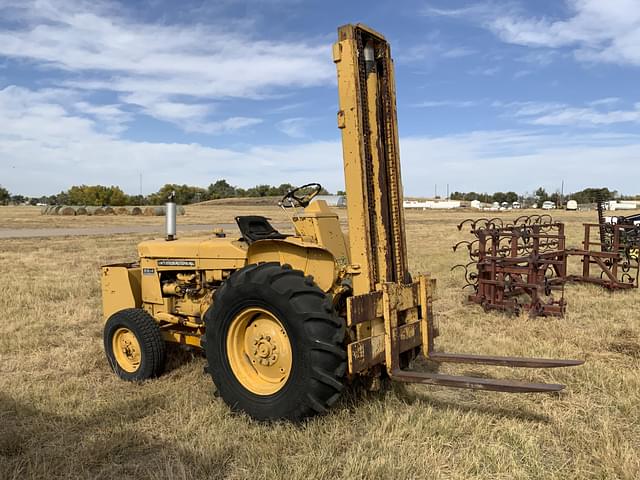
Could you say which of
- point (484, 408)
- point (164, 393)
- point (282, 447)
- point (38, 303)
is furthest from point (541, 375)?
point (38, 303)

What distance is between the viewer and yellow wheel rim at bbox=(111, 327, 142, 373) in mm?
5586

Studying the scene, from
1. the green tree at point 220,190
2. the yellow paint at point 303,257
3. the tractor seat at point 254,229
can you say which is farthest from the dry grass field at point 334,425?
the green tree at point 220,190

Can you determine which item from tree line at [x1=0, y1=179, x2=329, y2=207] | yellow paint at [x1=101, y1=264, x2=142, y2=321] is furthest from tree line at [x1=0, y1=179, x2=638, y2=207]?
yellow paint at [x1=101, y1=264, x2=142, y2=321]

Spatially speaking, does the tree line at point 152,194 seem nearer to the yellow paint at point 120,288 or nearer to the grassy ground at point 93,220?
the grassy ground at point 93,220

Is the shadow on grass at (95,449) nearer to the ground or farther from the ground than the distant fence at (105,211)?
nearer to the ground

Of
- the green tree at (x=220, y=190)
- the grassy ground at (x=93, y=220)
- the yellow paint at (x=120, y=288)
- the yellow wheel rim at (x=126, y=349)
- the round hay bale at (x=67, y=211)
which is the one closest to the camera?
the yellow wheel rim at (x=126, y=349)

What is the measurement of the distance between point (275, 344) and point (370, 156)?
1.68 metres

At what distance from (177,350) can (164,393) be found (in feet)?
4.47

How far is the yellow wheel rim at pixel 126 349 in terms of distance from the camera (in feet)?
18.3

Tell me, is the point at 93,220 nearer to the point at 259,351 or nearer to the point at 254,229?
the point at 254,229

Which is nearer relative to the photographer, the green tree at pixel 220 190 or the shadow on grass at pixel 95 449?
the shadow on grass at pixel 95 449

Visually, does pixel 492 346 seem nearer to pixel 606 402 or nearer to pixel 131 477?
pixel 606 402

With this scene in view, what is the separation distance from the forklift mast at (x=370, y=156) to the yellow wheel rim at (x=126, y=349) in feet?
8.77

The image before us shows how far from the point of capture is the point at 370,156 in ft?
14.2
